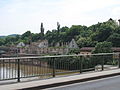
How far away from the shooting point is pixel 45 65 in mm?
13102

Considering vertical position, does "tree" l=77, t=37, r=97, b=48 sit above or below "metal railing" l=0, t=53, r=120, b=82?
above

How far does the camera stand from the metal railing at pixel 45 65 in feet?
38.2

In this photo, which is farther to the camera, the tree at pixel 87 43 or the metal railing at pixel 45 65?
the tree at pixel 87 43

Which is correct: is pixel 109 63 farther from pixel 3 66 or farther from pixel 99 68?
pixel 3 66

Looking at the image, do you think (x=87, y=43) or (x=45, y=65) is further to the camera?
(x=87, y=43)

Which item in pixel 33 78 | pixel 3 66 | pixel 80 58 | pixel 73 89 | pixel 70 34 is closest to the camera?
pixel 73 89

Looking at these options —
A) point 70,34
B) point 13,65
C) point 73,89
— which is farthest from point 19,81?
point 70,34

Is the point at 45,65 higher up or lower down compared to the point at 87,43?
lower down

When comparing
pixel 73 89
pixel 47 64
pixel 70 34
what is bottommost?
pixel 73 89

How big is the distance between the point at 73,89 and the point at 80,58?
5.07 m

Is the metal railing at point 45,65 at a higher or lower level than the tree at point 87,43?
lower

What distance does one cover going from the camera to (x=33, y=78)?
492 inches

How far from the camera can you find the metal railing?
11.6 meters

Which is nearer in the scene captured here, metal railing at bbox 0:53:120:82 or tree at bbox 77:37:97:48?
metal railing at bbox 0:53:120:82
